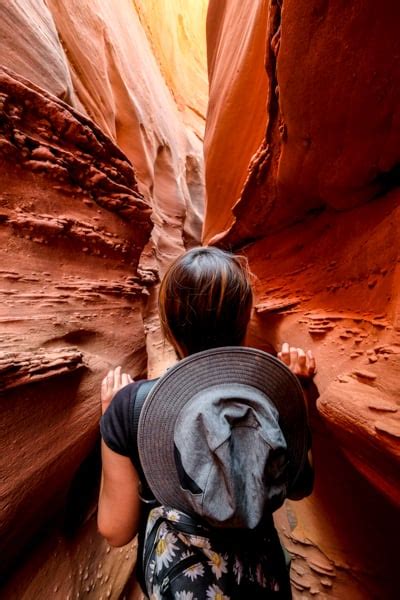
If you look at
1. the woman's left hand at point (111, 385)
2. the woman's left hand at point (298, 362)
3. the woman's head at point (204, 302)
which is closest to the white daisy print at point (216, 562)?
the woman's head at point (204, 302)

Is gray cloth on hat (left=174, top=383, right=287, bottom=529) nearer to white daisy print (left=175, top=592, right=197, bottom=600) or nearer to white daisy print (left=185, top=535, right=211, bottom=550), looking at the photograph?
white daisy print (left=185, top=535, right=211, bottom=550)

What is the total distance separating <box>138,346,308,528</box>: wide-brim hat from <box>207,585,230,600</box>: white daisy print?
0.63ft

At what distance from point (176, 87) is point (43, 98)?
406 inches

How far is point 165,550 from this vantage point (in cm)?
85

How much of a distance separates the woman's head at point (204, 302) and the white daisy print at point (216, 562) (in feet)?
1.90

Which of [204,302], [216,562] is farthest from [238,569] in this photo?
[204,302]

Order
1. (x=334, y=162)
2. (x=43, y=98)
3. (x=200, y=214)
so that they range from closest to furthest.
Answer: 1. (x=334, y=162)
2. (x=43, y=98)
3. (x=200, y=214)

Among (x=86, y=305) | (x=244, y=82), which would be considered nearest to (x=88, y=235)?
(x=86, y=305)

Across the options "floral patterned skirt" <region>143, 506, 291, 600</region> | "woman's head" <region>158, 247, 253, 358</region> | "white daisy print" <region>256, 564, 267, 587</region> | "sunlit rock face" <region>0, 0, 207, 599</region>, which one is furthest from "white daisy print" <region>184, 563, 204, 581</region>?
"sunlit rock face" <region>0, 0, 207, 599</region>

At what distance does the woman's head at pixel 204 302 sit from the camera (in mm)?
921

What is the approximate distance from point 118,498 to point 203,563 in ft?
1.11

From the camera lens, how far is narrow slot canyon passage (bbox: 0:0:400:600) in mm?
1227

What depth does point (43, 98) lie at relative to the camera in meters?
1.96

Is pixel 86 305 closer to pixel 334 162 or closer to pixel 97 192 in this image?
pixel 97 192
